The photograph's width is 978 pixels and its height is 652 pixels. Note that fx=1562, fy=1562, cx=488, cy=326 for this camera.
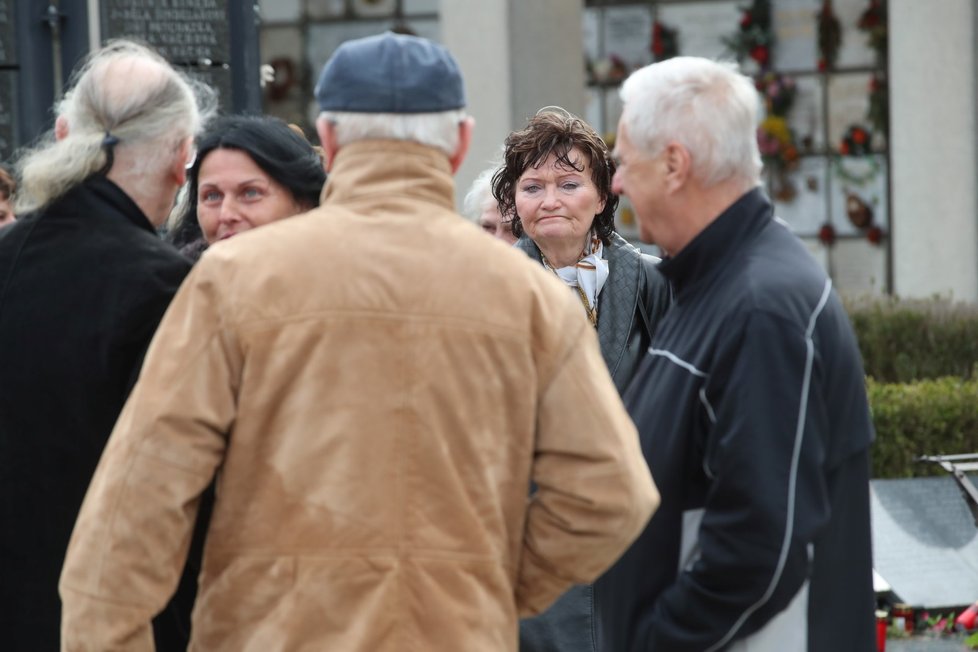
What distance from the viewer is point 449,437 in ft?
8.18

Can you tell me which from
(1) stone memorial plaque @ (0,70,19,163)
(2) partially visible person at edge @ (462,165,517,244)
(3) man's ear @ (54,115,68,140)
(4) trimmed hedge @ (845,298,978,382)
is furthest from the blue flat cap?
(4) trimmed hedge @ (845,298,978,382)

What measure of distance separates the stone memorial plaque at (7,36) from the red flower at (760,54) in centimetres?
873

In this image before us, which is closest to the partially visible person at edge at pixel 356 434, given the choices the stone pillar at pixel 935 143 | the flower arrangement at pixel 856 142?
the stone pillar at pixel 935 143

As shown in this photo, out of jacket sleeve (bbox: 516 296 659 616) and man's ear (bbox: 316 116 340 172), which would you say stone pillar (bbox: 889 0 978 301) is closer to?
jacket sleeve (bbox: 516 296 659 616)

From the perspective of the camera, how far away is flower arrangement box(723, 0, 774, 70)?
45.9 feet

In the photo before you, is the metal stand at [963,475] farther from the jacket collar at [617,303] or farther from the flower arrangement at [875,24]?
the flower arrangement at [875,24]

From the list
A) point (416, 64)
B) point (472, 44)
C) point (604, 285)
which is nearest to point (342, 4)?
point (472, 44)

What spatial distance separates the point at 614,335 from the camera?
418cm

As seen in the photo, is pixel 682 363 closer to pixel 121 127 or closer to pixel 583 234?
pixel 121 127

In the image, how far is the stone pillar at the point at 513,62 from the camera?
11.8 m

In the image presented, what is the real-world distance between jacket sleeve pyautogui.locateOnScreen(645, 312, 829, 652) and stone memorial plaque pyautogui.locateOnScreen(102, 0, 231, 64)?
4.15 meters

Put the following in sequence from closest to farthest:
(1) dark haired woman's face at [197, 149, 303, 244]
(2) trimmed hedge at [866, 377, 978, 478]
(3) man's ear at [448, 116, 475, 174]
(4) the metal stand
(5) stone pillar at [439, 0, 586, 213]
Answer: (3) man's ear at [448, 116, 475, 174] < (1) dark haired woman's face at [197, 149, 303, 244] < (4) the metal stand < (2) trimmed hedge at [866, 377, 978, 478] < (5) stone pillar at [439, 0, 586, 213]

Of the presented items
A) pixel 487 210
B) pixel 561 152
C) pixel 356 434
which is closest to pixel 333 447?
pixel 356 434

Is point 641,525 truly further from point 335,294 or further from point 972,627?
point 972,627
